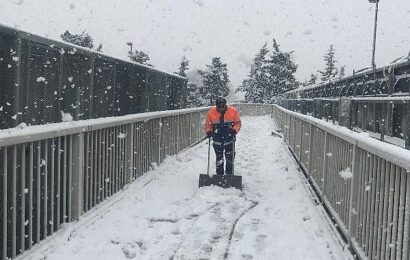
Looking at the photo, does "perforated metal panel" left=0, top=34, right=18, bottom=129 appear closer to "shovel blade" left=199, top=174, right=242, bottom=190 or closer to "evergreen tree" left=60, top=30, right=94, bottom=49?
"shovel blade" left=199, top=174, right=242, bottom=190

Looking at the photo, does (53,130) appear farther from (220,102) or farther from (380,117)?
(220,102)

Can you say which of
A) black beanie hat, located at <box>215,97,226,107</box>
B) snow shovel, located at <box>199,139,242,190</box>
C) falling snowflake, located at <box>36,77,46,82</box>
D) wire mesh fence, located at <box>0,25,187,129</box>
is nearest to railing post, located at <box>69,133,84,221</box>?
wire mesh fence, located at <box>0,25,187,129</box>

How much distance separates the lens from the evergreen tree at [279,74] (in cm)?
8238

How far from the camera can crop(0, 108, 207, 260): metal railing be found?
4.39m

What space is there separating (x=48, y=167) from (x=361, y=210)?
3245mm

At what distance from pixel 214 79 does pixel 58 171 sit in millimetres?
81195

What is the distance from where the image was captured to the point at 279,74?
271ft

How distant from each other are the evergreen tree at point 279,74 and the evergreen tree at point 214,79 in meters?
8.22

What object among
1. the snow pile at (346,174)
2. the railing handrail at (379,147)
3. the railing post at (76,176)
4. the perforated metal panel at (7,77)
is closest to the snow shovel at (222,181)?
the railing handrail at (379,147)

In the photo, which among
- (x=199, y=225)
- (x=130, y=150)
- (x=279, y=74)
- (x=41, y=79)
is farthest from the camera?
(x=279, y=74)

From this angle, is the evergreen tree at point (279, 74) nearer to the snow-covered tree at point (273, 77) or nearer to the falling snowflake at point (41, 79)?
the snow-covered tree at point (273, 77)

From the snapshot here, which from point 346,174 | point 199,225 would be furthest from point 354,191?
point 199,225

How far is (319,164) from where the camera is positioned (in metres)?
7.83

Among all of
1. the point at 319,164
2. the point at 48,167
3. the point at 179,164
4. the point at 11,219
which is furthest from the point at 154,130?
the point at 11,219
